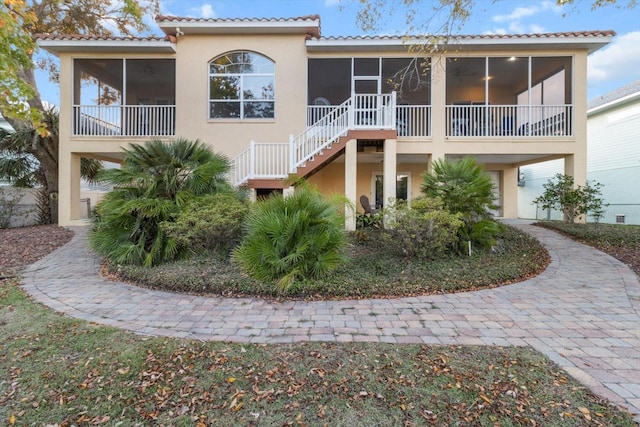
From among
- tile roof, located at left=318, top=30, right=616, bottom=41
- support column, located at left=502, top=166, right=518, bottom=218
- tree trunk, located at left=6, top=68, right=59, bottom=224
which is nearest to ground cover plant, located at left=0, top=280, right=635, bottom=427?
tile roof, located at left=318, top=30, right=616, bottom=41

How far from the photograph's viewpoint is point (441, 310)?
4281mm

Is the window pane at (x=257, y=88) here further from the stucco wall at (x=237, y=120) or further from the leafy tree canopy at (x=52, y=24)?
the leafy tree canopy at (x=52, y=24)

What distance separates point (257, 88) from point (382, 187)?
6375 millimetres

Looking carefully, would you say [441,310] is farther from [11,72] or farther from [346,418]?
[11,72]

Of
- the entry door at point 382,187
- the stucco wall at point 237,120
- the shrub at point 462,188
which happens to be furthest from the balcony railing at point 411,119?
the shrub at point 462,188

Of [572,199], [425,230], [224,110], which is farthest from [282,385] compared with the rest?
[572,199]

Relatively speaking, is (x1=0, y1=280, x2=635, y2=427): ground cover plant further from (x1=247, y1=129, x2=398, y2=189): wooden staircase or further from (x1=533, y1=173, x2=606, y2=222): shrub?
(x1=533, y1=173, x2=606, y2=222): shrub

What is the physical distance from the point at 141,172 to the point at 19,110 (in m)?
1.99

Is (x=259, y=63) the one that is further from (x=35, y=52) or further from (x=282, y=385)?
(x=282, y=385)

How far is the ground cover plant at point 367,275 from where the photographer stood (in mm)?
4914

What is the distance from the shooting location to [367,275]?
5.42 m

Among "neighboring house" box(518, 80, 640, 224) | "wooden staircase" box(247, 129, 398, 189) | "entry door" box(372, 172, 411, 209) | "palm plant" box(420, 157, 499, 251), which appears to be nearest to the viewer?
"palm plant" box(420, 157, 499, 251)

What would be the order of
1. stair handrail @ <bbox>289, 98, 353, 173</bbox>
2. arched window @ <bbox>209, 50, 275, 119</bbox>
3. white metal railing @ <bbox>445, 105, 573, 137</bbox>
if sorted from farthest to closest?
arched window @ <bbox>209, 50, 275, 119</bbox> < white metal railing @ <bbox>445, 105, 573, 137</bbox> < stair handrail @ <bbox>289, 98, 353, 173</bbox>

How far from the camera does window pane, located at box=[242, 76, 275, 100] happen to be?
11.4 metres
